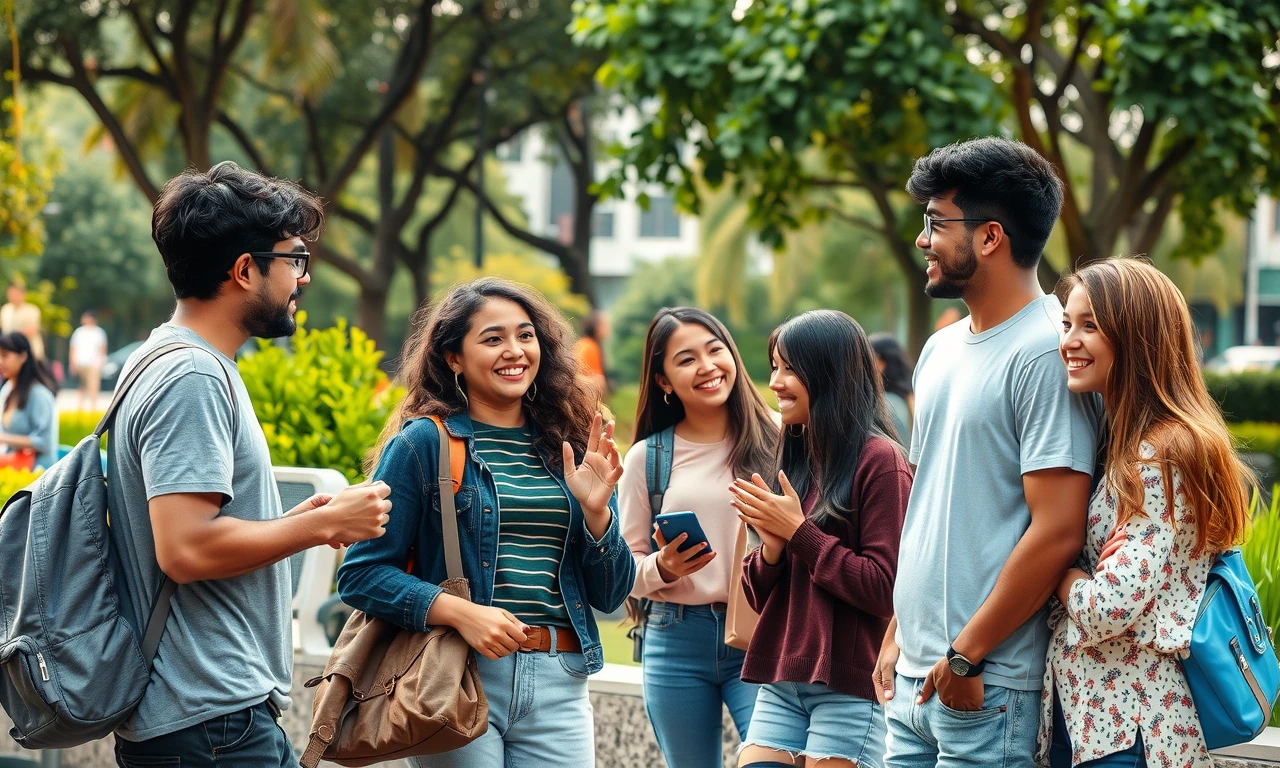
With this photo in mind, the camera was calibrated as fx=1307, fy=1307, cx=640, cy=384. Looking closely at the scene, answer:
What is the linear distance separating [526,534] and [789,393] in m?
0.85

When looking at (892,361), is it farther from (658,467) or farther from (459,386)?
(459,386)

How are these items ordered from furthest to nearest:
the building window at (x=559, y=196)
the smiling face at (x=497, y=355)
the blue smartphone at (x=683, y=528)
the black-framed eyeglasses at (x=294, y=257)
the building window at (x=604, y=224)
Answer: the building window at (x=604, y=224), the building window at (x=559, y=196), the blue smartphone at (x=683, y=528), the smiling face at (x=497, y=355), the black-framed eyeglasses at (x=294, y=257)

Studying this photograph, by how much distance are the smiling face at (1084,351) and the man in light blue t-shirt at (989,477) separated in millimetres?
57

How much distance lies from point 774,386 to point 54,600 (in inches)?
72.4

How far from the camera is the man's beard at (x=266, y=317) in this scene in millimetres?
2811

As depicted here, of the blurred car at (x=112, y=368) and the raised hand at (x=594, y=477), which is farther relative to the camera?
the blurred car at (x=112, y=368)

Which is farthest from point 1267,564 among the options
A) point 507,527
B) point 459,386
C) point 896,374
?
point 896,374

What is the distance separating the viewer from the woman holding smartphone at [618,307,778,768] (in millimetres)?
3846

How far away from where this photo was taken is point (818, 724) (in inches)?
133

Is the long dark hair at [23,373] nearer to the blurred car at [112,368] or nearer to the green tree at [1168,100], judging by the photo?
the green tree at [1168,100]

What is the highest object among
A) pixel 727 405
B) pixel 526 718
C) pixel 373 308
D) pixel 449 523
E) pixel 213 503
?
pixel 373 308

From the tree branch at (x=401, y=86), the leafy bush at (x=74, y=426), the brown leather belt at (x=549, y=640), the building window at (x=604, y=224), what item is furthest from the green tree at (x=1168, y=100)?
the building window at (x=604, y=224)

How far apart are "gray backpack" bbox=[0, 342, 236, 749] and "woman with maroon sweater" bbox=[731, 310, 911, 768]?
1487mm

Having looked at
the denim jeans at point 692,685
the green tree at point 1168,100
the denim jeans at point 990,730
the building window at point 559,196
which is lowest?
the denim jeans at point 692,685
